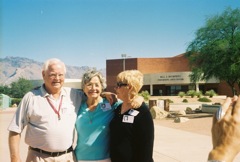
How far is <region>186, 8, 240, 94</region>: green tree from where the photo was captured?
19047mm

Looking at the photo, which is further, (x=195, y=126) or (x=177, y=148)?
(x=195, y=126)

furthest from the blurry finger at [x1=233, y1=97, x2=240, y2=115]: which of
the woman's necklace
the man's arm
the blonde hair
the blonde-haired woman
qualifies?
the man's arm

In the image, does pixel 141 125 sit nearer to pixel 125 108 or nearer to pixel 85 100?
pixel 125 108

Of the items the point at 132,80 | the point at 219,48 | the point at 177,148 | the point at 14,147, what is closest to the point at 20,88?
the point at 219,48

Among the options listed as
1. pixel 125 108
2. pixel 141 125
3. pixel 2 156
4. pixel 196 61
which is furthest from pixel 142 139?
pixel 196 61

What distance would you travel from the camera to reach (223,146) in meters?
1.09

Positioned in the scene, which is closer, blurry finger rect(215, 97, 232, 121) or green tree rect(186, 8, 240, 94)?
blurry finger rect(215, 97, 232, 121)

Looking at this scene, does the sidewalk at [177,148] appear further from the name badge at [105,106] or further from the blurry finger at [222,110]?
the blurry finger at [222,110]

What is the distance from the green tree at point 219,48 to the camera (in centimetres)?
1905

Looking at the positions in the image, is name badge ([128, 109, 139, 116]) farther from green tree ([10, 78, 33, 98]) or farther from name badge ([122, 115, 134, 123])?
green tree ([10, 78, 33, 98])

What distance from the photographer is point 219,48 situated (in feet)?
63.2

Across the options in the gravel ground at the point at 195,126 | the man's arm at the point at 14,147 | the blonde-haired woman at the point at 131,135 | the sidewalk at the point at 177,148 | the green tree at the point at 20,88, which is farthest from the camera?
the green tree at the point at 20,88

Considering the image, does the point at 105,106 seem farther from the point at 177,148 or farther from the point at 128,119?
the point at 177,148

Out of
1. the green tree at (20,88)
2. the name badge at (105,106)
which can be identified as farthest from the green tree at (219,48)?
the green tree at (20,88)
